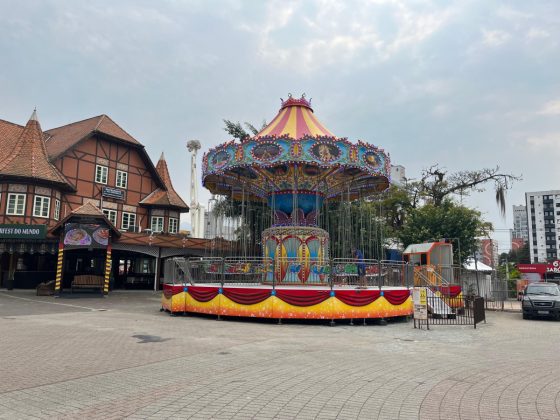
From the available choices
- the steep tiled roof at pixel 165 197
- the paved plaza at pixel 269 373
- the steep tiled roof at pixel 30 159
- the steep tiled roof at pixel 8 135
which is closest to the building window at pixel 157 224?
the steep tiled roof at pixel 165 197

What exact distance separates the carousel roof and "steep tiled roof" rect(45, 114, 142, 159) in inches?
678

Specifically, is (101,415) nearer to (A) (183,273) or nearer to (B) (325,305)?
(B) (325,305)

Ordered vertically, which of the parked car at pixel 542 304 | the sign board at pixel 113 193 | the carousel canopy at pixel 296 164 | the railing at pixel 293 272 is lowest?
the parked car at pixel 542 304

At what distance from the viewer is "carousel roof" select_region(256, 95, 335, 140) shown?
19.1 metres

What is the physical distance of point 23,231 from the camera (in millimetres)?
24594

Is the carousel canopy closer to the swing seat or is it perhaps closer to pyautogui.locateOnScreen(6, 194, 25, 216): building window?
the swing seat

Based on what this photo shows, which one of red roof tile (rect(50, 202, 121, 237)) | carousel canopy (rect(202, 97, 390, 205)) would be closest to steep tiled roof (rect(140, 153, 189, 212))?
red roof tile (rect(50, 202, 121, 237))

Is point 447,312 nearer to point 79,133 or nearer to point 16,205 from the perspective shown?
point 16,205

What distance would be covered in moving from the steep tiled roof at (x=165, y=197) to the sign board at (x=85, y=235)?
10928 mm

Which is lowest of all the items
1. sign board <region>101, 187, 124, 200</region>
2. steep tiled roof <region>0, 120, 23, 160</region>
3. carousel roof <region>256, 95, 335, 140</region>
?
sign board <region>101, 187, 124, 200</region>

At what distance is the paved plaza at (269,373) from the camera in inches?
199

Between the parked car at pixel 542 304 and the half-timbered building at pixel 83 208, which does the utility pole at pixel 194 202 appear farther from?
the parked car at pixel 542 304

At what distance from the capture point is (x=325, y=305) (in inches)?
531

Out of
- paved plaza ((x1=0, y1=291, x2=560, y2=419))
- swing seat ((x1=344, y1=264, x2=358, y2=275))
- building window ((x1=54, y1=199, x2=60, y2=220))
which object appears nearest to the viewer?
paved plaza ((x1=0, y1=291, x2=560, y2=419))
